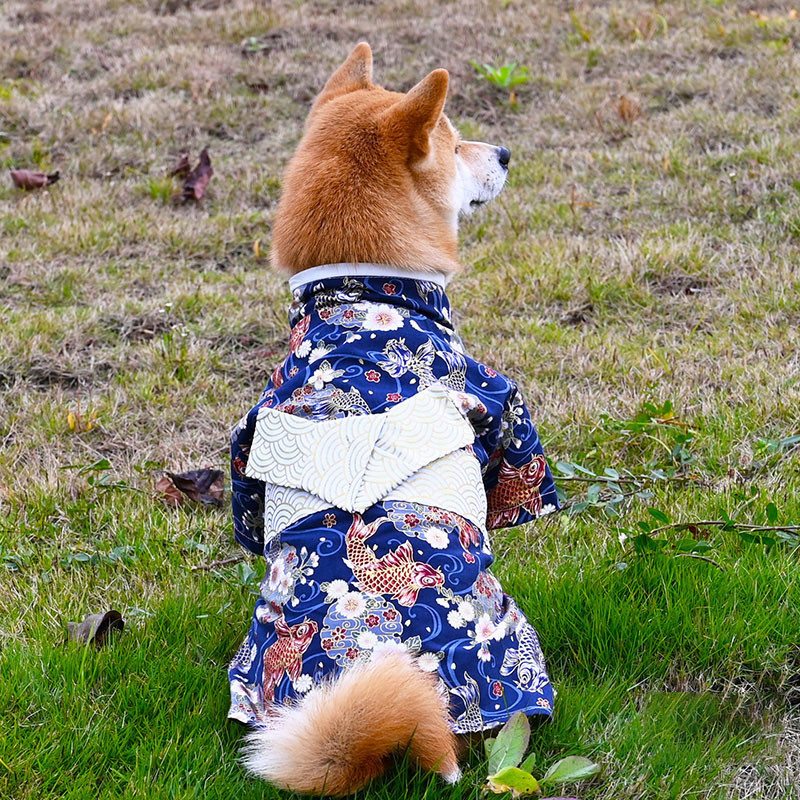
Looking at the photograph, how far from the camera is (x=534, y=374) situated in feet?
12.8

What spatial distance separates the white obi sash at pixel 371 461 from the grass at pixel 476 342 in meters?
0.51

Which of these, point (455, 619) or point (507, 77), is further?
point (507, 77)

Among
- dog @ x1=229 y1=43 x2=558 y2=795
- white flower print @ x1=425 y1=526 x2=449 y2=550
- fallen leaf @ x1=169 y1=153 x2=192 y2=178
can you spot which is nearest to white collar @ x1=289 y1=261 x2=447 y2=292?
dog @ x1=229 y1=43 x2=558 y2=795

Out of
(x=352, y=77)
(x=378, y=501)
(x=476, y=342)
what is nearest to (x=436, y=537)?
(x=378, y=501)

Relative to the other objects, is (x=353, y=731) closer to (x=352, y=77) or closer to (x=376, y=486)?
(x=376, y=486)

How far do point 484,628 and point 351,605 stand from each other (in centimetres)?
29

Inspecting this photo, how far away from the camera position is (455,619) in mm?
1956

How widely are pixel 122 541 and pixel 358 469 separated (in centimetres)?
124

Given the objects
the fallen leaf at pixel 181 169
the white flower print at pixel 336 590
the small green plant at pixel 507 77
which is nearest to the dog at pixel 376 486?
the white flower print at pixel 336 590

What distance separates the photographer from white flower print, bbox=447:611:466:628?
1.95 metres

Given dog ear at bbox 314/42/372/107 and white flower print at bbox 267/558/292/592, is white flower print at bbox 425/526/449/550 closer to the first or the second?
white flower print at bbox 267/558/292/592

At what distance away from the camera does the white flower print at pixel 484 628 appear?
6.52 ft

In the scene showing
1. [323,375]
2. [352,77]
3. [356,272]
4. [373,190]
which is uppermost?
[352,77]

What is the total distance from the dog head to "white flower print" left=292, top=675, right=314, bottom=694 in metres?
1.04
